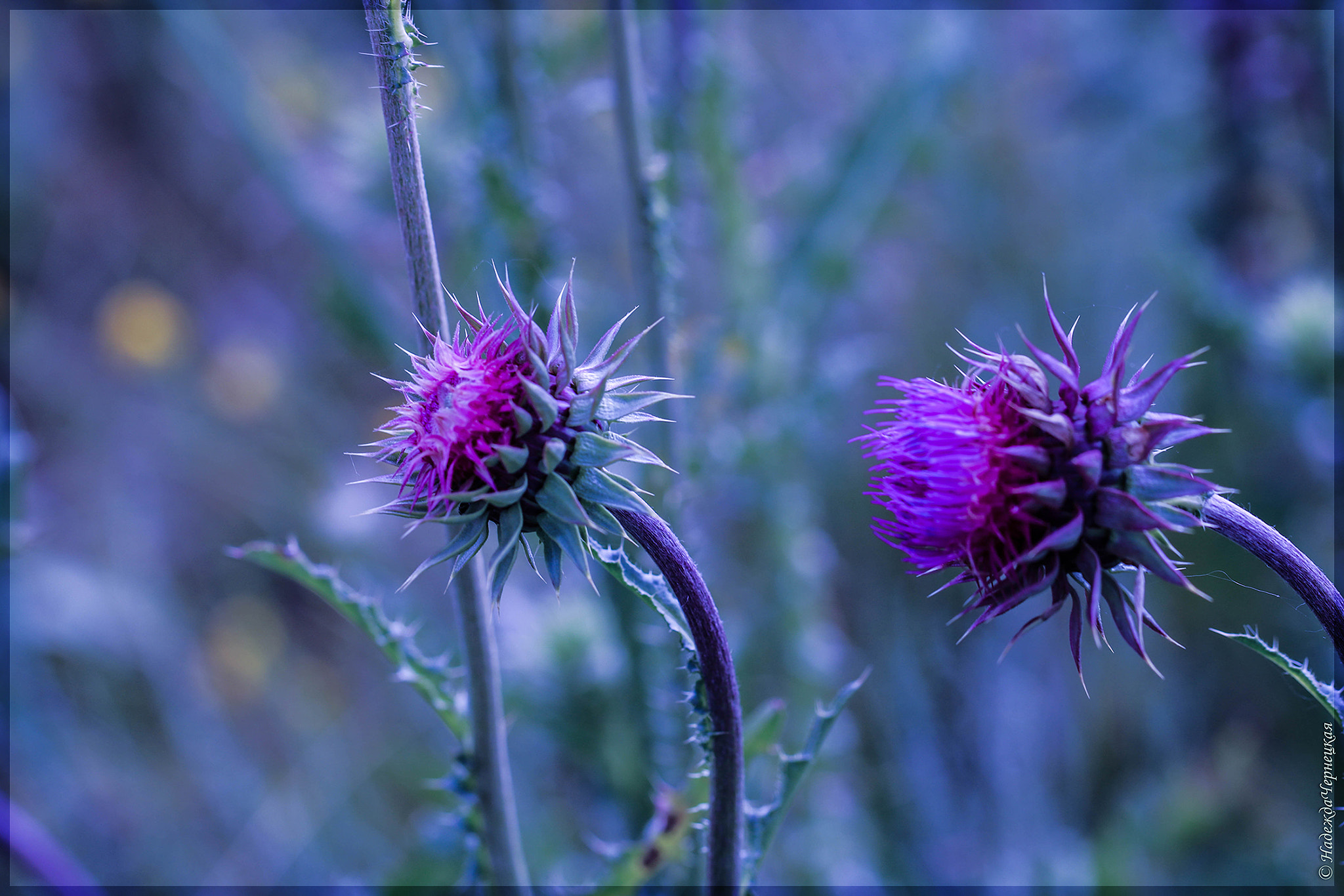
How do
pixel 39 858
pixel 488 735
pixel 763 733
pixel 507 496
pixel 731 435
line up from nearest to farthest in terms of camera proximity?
pixel 507 496
pixel 488 735
pixel 763 733
pixel 39 858
pixel 731 435

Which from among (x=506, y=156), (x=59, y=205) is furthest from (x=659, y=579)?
(x=59, y=205)

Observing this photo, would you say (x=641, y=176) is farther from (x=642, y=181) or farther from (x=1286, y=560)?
(x=1286, y=560)

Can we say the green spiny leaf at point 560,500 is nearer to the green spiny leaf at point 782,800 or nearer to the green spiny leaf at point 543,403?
the green spiny leaf at point 543,403

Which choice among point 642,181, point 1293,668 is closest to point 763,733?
point 1293,668

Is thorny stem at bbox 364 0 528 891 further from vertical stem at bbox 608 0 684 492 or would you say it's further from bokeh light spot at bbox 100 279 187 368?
bokeh light spot at bbox 100 279 187 368

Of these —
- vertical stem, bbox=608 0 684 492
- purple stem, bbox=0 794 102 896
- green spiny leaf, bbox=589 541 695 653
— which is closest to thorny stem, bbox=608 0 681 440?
vertical stem, bbox=608 0 684 492

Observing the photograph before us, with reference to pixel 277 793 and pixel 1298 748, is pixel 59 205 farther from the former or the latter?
pixel 1298 748
